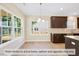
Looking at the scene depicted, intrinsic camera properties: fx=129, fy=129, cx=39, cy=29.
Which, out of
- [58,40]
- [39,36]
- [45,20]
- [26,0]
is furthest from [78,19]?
[26,0]

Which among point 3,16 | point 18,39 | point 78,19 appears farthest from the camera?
point 78,19

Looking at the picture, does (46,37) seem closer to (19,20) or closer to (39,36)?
(39,36)

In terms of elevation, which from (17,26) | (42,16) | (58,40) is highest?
(42,16)

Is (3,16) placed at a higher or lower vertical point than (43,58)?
higher

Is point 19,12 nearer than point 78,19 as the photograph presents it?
Yes

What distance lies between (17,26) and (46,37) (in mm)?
1150

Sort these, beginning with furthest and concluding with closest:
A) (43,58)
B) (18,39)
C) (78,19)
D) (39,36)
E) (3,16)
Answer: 1. (78,19)
2. (18,39)
3. (39,36)
4. (3,16)
5. (43,58)

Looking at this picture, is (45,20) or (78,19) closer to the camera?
(45,20)

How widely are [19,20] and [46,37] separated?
1185 millimetres

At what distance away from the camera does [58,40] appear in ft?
19.1

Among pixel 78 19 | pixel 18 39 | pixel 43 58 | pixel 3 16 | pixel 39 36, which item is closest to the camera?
pixel 43 58

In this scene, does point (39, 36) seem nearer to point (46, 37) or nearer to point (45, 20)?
point (46, 37)

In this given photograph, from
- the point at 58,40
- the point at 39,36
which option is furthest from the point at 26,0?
the point at 58,40

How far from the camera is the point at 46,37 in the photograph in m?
4.84
